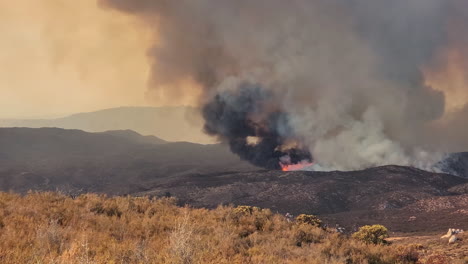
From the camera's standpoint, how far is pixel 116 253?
7473 mm

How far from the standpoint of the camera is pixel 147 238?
9445 millimetres

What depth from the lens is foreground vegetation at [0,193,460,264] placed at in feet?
23.7

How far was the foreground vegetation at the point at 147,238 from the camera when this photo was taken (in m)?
7.22

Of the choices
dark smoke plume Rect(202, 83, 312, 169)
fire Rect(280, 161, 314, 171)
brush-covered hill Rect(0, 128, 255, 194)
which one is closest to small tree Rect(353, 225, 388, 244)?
brush-covered hill Rect(0, 128, 255, 194)

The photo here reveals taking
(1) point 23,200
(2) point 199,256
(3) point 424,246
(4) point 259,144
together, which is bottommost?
(3) point 424,246

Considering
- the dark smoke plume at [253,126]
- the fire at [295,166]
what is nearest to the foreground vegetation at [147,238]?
the dark smoke plume at [253,126]

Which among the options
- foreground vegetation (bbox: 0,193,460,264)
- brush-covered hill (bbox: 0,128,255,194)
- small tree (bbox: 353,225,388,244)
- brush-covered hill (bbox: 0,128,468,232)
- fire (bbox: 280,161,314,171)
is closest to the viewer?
foreground vegetation (bbox: 0,193,460,264)

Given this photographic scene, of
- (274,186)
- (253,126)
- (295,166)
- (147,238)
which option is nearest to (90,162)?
(253,126)

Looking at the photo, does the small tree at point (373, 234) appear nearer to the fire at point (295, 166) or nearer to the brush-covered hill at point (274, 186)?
the brush-covered hill at point (274, 186)

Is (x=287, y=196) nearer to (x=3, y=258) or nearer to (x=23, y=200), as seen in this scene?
(x=23, y=200)

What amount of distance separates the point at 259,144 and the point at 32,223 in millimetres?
73825

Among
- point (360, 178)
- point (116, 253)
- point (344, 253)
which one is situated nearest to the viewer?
point (116, 253)

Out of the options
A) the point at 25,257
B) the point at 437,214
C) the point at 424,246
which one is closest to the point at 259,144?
the point at 437,214

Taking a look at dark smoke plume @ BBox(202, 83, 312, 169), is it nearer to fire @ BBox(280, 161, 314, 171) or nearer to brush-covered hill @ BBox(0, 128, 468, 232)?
fire @ BBox(280, 161, 314, 171)
